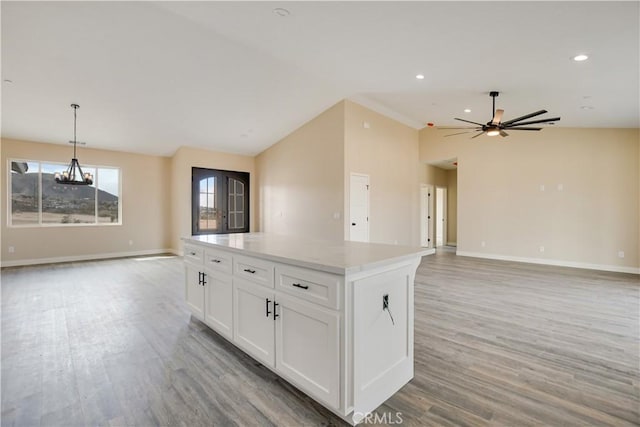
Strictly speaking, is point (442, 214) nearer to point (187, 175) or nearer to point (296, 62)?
point (296, 62)

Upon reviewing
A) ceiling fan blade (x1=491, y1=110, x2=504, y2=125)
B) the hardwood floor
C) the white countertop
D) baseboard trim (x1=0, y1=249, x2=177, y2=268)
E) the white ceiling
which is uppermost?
the white ceiling

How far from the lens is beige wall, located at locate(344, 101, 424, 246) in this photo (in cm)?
643

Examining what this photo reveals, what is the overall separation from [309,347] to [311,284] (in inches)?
15.3

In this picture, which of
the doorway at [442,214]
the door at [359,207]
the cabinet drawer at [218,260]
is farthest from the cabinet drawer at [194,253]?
the doorway at [442,214]

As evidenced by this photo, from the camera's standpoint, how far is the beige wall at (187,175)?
7688mm

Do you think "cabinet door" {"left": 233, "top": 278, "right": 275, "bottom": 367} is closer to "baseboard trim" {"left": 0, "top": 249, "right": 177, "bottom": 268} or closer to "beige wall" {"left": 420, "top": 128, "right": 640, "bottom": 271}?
"baseboard trim" {"left": 0, "top": 249, "right": 177, "bottom": 268}

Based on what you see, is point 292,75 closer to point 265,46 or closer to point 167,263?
point 265,46

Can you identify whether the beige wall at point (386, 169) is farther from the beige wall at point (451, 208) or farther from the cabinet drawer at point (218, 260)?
the cabinet drawer at point (218, 260)

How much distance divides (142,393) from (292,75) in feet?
15.5

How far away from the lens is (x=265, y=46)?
4211mm

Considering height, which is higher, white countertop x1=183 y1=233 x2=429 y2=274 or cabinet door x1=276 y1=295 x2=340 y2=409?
white countertop x1=183 y1=233 x2=429 y2=274

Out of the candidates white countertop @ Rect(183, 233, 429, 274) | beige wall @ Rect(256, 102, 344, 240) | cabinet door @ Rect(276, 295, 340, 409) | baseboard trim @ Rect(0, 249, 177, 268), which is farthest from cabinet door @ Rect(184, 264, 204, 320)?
baseboard trim @ Rect(0, 249, 177, 268)

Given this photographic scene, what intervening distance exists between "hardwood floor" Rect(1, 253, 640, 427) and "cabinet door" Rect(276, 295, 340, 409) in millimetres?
168

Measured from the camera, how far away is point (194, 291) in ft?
10.3
